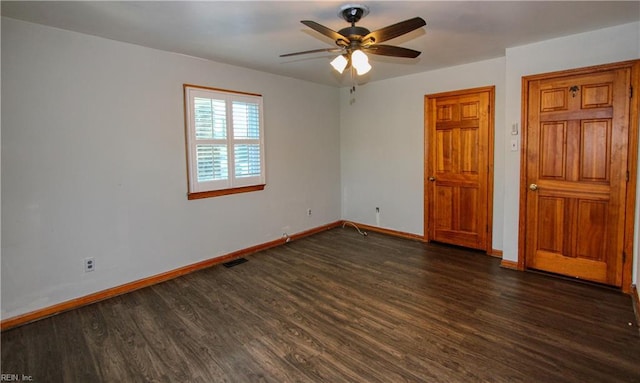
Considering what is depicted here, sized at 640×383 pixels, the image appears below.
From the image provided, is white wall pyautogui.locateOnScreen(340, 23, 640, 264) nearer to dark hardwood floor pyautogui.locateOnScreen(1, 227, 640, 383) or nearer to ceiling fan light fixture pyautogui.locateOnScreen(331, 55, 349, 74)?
dark hardwood floor pyautogui.locateOnScreen(1, 227, 640, 383)

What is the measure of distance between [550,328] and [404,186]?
284cm

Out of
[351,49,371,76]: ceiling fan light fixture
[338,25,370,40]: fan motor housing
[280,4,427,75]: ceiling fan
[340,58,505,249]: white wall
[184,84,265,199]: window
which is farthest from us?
[340,58,505,249]: white wall

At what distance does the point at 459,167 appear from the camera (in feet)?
15.0

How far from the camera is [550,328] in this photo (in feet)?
8.61

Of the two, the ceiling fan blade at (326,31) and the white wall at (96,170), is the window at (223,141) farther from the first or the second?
the ceiling fan blade at (326,31)

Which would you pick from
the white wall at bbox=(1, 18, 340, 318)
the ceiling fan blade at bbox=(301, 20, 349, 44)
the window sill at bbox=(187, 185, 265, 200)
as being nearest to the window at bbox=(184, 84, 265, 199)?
the window sill at bbox=(187, 185, 265, 200)

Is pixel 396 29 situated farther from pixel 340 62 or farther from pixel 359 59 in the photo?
pixel 340 62

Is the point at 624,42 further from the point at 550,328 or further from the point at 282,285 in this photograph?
the point at 282,285

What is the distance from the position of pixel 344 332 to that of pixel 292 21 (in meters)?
2.55

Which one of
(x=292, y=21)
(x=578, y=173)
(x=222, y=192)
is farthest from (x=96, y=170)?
(x=578, y=173)

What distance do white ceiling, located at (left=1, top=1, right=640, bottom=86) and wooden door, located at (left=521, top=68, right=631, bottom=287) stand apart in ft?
1.70

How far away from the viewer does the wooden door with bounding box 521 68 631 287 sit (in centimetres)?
319

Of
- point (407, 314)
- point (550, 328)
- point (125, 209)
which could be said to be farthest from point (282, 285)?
point (550, 328)

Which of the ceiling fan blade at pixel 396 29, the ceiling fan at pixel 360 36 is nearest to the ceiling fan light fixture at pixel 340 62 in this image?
the ceiling fan at pixel 360 36
